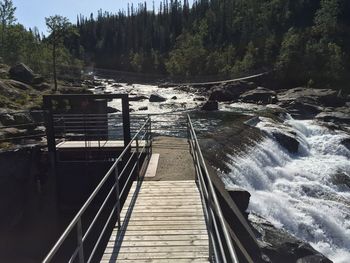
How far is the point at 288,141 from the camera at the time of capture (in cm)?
2422

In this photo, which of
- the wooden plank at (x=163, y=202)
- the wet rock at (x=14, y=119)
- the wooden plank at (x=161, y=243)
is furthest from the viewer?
the wet rock at (x=14, y=119)

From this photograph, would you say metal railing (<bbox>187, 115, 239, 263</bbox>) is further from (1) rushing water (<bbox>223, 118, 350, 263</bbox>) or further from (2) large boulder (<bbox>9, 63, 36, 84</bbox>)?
(2) large boulder (<bbox>9, 63, 36, 84</bbox>)

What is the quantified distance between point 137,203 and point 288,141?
676 inches

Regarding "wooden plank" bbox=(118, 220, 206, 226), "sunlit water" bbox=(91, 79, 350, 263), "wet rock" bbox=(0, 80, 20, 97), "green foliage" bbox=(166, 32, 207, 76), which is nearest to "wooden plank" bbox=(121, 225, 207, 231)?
"wooden plank" bbox=(118, 220, 206, 226)

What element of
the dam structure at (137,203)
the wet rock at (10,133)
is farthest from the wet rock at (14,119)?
the dam structure at (137,203)

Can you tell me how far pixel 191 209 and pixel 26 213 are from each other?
24.1 ft

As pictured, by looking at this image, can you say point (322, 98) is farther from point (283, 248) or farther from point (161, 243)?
point (161, 243)

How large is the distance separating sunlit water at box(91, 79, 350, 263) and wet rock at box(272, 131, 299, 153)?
388 millimetres

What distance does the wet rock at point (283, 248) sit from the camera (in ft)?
40.4

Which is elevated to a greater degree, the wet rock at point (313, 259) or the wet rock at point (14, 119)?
the wet rock at point (14, 119)

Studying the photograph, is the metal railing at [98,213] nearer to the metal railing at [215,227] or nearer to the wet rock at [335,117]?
the metal railing at [215,227]

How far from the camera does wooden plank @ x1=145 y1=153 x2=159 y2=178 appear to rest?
37.1 ft

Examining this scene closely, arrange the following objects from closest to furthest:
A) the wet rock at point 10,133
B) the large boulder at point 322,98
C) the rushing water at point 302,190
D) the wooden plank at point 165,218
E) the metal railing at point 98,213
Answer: the metal railing at point 98,213
the wooden plank at point 165,218
the rushing water at point 302,190
the wet rock at point 10,133
the large boulder at point 322,98

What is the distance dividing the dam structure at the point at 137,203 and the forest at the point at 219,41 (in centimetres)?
4424
